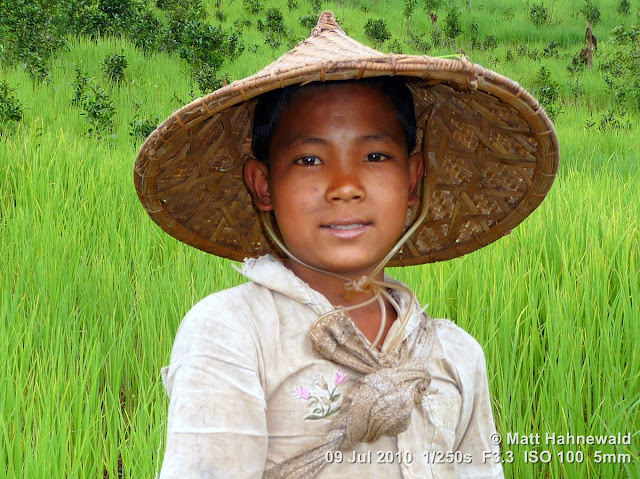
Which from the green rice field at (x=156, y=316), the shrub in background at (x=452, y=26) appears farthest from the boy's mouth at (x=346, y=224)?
the shrub in background at (x=452, y=26)

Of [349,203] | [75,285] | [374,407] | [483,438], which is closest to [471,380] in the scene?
[483,438]

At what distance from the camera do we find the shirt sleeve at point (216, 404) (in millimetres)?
978

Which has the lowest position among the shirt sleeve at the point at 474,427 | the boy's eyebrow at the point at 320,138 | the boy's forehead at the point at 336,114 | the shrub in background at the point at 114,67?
the shirt sleeve at the point at 474,427

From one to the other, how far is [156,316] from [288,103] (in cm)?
119

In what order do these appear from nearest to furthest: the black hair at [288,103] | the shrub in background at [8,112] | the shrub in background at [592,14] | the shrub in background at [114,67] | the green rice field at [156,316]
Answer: the black hair at [288,103], the green rice field at [156,316], the shrub in background at [8,112], the shrub in background at [114,67], the shrub in background at [592,14]

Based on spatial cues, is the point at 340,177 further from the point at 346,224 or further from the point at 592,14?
the point at 592,14

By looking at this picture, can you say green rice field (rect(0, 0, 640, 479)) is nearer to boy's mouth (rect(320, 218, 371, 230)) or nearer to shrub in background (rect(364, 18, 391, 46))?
boy's mouth (rect(320, 218, 371, 230))

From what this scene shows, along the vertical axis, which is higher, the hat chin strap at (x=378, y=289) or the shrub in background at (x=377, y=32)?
the shrub in background at (x=377, y=32)

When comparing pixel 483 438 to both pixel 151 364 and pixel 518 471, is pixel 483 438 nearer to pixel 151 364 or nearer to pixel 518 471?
pixel 518 471

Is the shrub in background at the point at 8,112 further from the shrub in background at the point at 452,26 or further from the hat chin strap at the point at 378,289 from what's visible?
the shrub in background at the point at 452,26

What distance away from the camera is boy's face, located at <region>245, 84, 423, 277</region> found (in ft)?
3.74

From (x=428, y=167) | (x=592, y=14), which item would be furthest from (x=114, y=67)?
(x=592, y=14)

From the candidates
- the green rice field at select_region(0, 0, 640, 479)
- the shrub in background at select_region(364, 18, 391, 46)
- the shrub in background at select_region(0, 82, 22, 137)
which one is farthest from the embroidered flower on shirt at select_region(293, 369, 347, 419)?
the shrub in background at select_region(364, 18, 391, 46)

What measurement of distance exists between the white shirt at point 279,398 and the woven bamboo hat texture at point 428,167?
0.22 metres
